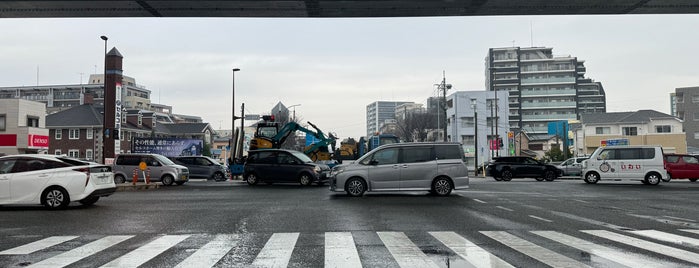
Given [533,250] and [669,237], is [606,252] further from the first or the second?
[669,237]

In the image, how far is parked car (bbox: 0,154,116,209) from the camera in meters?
12.2

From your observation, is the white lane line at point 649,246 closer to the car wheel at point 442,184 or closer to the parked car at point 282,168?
the car wheel at point 442,184

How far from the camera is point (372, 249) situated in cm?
683

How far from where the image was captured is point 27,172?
12.3 m

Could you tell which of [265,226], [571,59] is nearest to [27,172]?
[265,226]

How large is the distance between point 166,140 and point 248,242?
42500 mm

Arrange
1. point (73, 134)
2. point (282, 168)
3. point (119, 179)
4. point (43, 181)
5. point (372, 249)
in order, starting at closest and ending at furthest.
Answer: point (372, 249)
point (43, 181)
point (282, 168)
point (119, 179)
point (73, 134)

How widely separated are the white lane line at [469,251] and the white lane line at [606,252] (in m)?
1.43

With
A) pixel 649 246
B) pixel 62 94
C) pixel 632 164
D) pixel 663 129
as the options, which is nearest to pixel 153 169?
pixel 649 246

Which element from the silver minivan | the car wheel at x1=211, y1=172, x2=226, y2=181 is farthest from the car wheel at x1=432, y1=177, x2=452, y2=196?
the car wheel at x1=211, y1=172, x2=226, y2=181

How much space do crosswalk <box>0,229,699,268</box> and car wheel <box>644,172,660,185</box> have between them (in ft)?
51.1

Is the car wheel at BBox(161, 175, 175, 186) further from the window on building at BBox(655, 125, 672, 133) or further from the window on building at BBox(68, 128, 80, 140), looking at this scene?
the window on building at BBox(655, 125, 672, 133)

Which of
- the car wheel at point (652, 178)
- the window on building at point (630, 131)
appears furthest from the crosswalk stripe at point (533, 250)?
the window on building at point (630, 131)

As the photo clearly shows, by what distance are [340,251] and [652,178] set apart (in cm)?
2062
